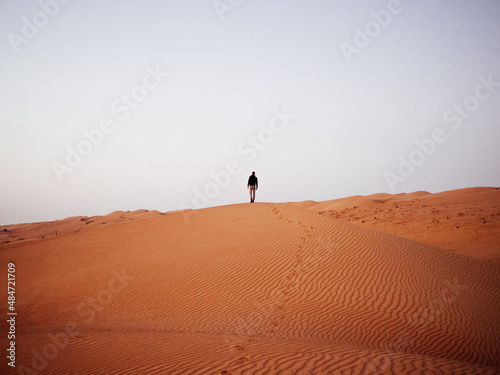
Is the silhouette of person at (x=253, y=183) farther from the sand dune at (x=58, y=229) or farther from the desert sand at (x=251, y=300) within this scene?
the sand dune at (x=58, y=229)

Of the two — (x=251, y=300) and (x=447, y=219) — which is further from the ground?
(x=447, y=219)

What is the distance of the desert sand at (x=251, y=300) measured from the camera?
5.25 m

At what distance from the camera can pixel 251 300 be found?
30.7ft

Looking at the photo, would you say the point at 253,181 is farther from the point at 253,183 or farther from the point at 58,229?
the point at 58,229

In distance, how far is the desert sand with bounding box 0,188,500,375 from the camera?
5254 millimetres

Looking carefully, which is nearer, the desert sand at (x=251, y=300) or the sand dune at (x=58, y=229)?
the desert sand at (x=251, y=300)

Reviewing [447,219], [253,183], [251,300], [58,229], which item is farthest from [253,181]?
[58,229]

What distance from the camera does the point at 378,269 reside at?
35.9 ft

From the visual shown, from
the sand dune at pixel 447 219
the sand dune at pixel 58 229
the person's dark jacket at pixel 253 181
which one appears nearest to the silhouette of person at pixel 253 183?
the person's dark jacket at pixel 253 181

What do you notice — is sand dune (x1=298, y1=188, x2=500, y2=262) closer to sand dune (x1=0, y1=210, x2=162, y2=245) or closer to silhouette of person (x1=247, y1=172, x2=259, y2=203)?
silhouette of person (x1=247, y1=172, x2=259, y2=203)

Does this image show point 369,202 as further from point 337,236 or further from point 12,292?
Result: point 12,292

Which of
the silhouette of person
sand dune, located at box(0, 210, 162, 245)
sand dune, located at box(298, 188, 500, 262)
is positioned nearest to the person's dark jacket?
the silhouette of person

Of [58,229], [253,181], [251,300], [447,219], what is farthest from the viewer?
[58,229]

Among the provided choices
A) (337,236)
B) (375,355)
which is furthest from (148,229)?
(375,355)
